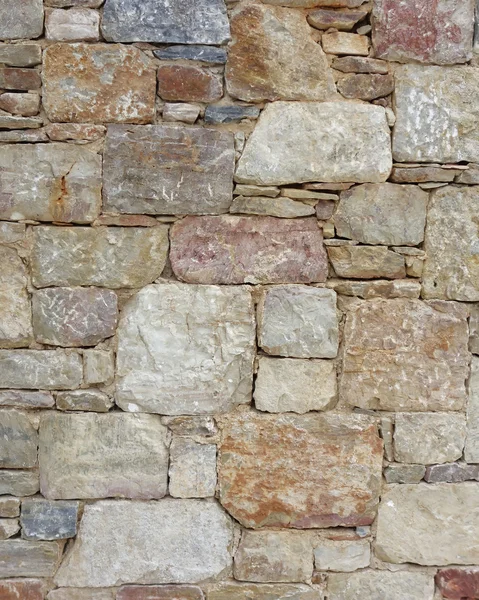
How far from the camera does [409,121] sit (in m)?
2.31

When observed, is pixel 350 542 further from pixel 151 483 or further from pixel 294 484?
pixel 151 483

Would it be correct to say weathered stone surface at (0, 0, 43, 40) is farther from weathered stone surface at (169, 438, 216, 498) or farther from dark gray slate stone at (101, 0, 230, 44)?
weathered stone surface at (169, 438, 216, 498)

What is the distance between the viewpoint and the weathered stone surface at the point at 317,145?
7.43 feet

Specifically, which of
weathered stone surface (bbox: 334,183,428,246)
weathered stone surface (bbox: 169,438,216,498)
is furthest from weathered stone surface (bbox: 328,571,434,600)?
weathered stone surface (bbox: 334,183,428,246)

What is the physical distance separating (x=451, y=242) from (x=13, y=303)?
1.62 metres

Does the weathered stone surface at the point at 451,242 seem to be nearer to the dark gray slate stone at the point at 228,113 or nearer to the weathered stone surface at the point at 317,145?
the weathered stone surface at the point at 317,145

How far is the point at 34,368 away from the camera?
2.26 m

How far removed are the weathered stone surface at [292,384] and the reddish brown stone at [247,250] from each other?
0.31 metres

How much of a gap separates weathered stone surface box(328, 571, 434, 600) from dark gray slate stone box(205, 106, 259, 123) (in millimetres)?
1739

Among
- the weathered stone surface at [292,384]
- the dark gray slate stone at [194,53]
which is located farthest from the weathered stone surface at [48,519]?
the dark gray slate stone at [194,53]

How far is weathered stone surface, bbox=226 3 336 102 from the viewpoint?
88.3 inches

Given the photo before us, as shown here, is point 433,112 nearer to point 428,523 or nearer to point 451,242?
point 451,242

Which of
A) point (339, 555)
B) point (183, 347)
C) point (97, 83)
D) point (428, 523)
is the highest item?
point (97, 83)

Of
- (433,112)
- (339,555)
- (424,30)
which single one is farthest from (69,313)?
(424,30)
